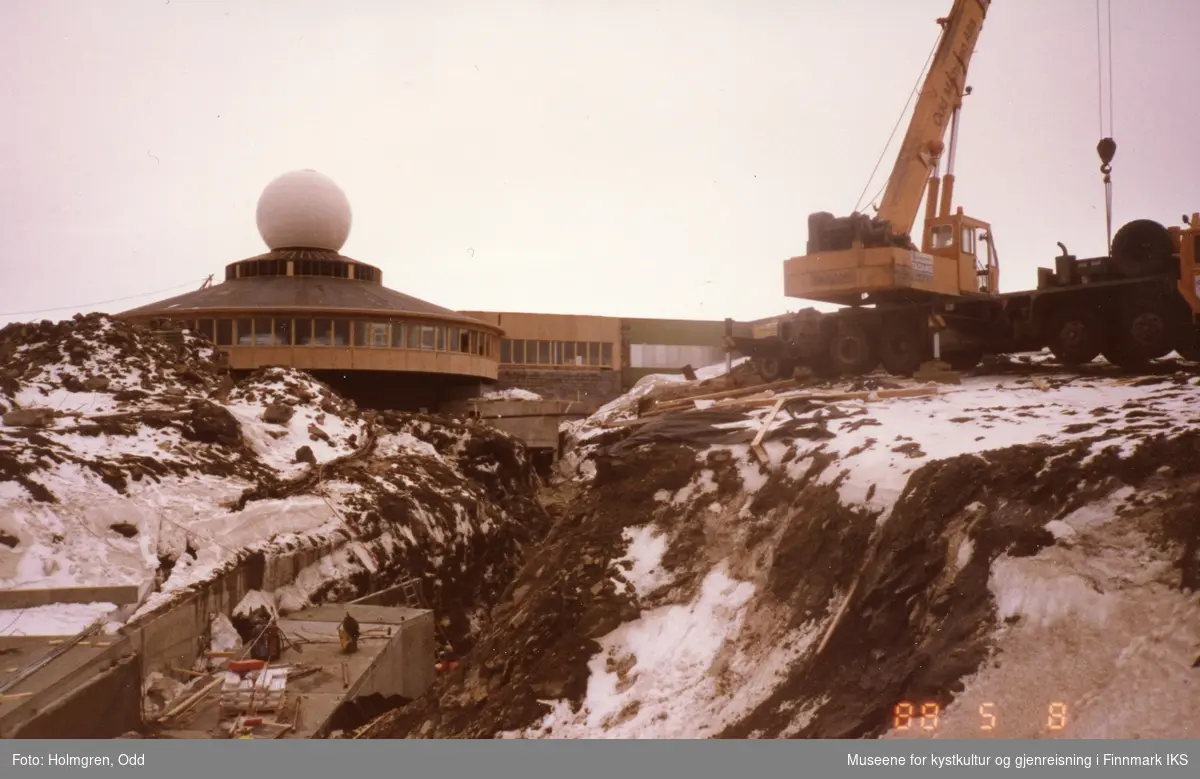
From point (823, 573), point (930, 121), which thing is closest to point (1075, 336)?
point (930, 121)

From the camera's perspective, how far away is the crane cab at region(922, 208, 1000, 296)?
1859cm

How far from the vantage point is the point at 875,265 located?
1739cm

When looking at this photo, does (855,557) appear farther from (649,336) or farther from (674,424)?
(649,336)

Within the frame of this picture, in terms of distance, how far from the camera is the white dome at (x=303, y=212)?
120ft

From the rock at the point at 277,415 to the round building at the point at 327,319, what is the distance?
39.1 feet

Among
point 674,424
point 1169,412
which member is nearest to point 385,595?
point 674,424

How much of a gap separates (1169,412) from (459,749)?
25.8ft

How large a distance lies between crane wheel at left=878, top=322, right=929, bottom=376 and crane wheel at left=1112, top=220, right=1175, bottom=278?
11.6 feet

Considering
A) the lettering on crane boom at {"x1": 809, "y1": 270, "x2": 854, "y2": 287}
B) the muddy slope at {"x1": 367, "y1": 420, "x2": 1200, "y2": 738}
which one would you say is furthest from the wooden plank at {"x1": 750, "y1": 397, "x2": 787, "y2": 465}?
the lettering on crane boom at {"x1": 809, "y1": 270, "x2": 854, "y2": 287}

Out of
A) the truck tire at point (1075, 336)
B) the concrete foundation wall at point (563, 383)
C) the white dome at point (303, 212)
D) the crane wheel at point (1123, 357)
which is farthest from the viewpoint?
the concrete foundation wall at point (563, 383)

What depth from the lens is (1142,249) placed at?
15.5 metres

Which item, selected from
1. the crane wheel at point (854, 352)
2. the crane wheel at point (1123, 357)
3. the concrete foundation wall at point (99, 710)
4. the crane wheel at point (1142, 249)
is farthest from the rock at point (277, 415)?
the crane wheel at point (1142, 249)

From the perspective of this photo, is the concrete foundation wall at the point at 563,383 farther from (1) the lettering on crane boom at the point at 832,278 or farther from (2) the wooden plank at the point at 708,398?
(1) the lettering on crane boom at the point at 832,278

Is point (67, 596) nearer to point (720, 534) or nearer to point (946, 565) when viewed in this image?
point (720, 534)
